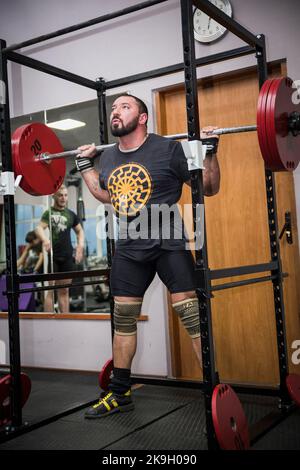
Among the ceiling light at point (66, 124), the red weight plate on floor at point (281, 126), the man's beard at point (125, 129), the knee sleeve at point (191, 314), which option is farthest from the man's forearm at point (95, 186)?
the ceiling light at point (66, 124)

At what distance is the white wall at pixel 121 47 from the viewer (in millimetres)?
2881

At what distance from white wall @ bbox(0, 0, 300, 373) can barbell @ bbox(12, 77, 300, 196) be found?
69 cm

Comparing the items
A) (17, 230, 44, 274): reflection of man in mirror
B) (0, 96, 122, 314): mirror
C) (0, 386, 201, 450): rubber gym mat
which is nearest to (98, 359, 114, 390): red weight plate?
(0, 386, 201, 450): rubber gym mat

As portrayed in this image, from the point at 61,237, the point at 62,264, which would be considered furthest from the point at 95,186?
the point at 62,264

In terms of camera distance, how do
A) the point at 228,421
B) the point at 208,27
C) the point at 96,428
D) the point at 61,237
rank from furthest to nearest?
1. the point at 61,237
2. the point at 208,27
3. the point at 96,428
4. the point at 228,421

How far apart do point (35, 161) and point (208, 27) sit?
4.60 ft

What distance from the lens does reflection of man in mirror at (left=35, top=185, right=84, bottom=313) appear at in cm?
397

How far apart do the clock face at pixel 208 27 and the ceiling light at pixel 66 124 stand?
112 centimetres

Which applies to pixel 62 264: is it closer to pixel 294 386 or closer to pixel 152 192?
pixel 152 192

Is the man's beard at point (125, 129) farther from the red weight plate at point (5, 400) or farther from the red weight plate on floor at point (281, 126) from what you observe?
the red weight plate at point (5, 400)

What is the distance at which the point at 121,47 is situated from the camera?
3.49m

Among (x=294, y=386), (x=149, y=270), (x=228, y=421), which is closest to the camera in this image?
(x=228, y=421)

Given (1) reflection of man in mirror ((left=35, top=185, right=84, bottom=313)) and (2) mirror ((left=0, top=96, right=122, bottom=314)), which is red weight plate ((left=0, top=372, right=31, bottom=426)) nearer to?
(2) mirror ((left=0, top=96, right=122, bottom=314))
